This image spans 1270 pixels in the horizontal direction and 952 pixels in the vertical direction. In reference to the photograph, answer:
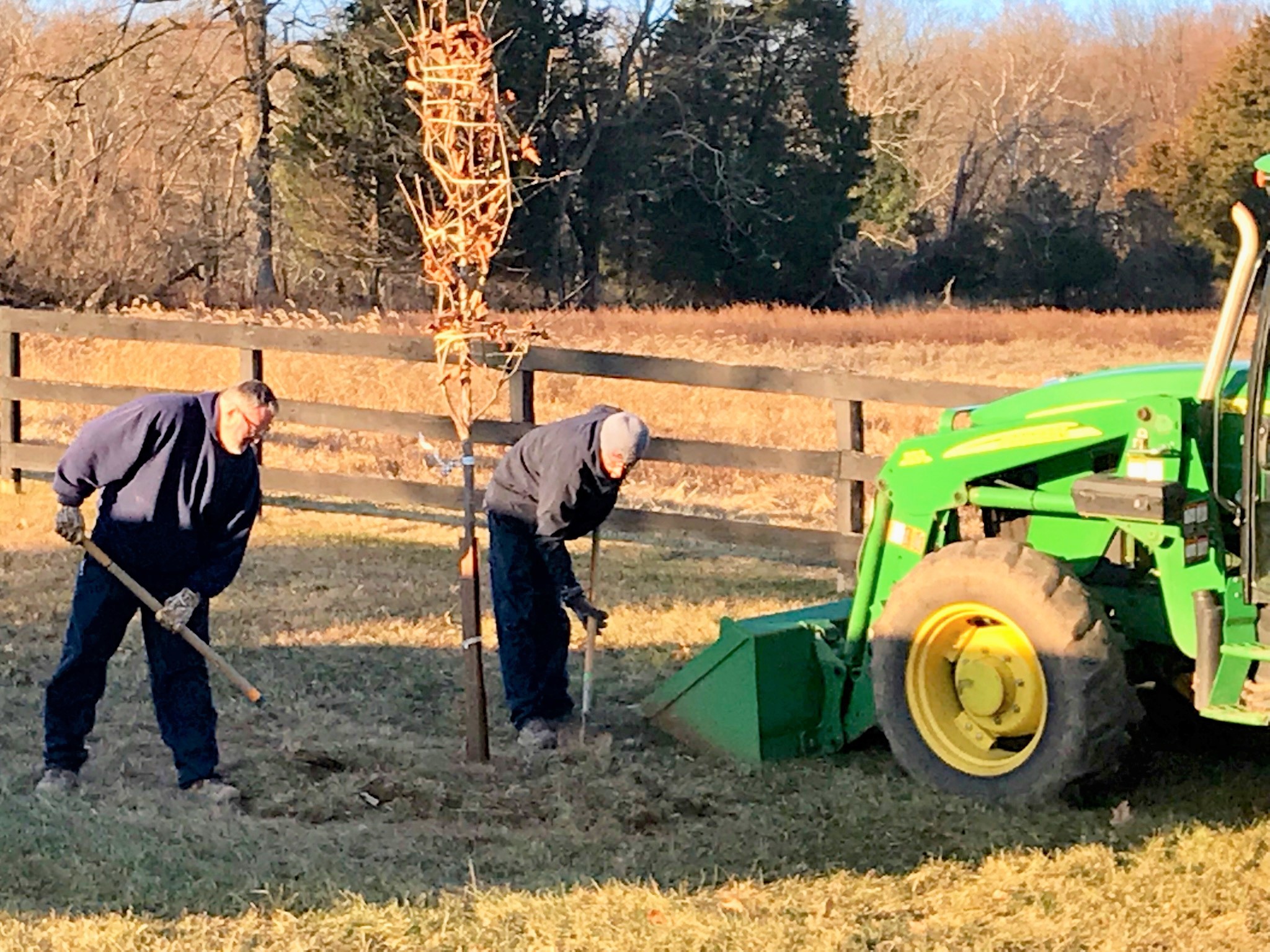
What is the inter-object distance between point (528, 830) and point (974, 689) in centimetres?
161

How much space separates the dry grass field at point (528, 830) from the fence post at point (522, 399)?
4.41 feet

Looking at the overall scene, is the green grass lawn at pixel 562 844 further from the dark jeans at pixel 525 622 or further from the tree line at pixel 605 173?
the tree line at pixel 605 173

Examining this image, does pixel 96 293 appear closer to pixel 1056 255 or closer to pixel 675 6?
pixel 675 6

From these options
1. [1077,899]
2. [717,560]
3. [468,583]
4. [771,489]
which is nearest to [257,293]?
[771,489]

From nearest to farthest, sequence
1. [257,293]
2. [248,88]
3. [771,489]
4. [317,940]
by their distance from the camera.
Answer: [317,940]
[771,489]
[248,88]
[257,293]

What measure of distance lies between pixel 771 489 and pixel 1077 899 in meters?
8.29

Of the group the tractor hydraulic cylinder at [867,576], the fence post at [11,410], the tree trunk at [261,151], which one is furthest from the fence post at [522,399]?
the tree trunk at [261,151]

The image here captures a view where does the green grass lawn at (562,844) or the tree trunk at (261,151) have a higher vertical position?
the tree trunk at (261,151)

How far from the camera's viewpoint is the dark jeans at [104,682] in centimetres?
580

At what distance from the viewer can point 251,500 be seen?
5840 mm

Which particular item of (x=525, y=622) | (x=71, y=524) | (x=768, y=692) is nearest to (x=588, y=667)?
(x=525, y=622)

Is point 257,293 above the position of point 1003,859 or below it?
above

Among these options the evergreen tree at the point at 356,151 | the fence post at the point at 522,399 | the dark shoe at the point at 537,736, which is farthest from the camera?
the evergreen tree at the point at 356,151

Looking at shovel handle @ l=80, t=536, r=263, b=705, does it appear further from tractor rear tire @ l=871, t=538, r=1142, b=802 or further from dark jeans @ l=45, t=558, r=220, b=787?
tractor rear tire @ l=871, t=538, r=1142, b=802
